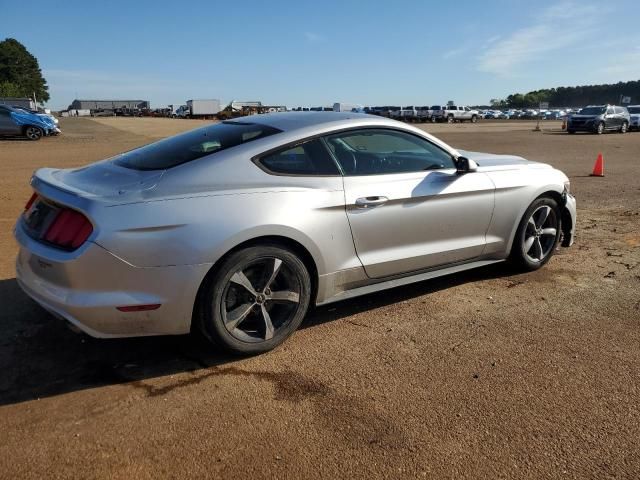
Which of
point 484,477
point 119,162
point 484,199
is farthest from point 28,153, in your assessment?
point 484,477

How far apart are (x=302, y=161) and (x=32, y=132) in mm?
24671

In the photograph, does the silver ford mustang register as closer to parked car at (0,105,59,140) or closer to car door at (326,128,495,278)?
car door at (326,128,495,278)

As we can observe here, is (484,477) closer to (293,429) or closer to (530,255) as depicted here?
(293,429)

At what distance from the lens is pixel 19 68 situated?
124 meters

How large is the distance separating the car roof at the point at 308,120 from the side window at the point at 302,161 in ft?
0.61

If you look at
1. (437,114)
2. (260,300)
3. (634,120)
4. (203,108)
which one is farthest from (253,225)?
(203,108)

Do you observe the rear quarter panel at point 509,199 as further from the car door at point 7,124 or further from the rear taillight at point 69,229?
the car door at point 7,124

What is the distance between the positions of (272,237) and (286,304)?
0.48 m

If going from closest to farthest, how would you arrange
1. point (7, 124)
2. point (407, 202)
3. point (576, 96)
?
point (407, 202) → point (7, 124) → point (576, 96)

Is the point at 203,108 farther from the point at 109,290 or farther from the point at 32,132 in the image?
the point at 109,290

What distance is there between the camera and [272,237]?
342 cm

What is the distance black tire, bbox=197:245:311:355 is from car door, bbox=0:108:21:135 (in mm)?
24206

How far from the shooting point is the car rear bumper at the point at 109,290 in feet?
9.73

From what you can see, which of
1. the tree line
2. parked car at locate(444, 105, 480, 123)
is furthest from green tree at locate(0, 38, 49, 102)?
the tree line
